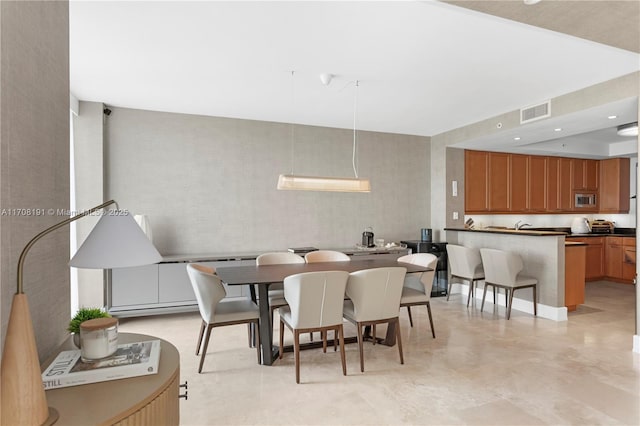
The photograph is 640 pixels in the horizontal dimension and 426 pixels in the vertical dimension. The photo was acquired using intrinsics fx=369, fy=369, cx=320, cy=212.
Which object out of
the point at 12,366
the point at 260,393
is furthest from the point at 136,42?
the point at 260,393

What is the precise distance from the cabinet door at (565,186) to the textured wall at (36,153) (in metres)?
7.75

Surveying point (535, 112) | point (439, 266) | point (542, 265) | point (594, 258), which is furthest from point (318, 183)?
point (594, 258)

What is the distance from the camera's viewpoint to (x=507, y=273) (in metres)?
4.54

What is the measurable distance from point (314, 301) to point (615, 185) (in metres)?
7.34

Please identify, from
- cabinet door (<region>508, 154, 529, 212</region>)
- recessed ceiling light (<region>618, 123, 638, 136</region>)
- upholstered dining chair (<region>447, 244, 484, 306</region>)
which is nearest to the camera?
recessed ceiling light (<region>618, 123, 638, 136</region>)

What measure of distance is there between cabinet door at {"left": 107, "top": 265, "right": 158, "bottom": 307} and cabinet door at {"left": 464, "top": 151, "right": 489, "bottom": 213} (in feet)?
15.9

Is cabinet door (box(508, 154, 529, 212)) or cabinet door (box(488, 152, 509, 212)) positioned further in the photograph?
cabinet door (box(508, 154, 529, 212))

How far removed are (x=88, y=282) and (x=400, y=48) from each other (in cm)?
424

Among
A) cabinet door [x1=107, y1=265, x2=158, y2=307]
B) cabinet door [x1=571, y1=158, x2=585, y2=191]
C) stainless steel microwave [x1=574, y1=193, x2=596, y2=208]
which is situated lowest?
cabinet door [x1=107, y1=265, x2=158, y2=307]

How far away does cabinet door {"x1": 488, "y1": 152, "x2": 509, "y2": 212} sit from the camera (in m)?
6.34

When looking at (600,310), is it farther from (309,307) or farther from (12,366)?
(12,366)

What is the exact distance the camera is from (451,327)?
423 cm

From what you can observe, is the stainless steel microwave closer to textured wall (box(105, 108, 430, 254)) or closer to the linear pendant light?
textured wall (box(105, 108, 430, 254))

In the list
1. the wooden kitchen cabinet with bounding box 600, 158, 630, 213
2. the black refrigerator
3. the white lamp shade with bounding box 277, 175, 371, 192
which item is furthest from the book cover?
the wooden kitchen cabinet with bounding box 600, 158, 630, 213
